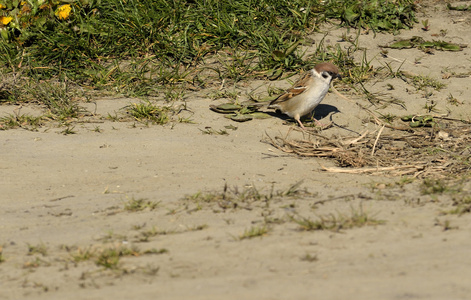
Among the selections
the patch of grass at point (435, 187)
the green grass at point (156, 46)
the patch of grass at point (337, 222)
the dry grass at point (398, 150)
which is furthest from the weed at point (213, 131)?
the patch of grass at point (337, 222)

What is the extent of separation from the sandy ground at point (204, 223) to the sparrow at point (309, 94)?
0.23 m

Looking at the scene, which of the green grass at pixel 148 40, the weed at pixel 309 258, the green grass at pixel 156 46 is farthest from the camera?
the green grass at pixel 148 40

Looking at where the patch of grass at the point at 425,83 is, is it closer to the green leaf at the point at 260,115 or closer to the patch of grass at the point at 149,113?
the green leaf at the point at 260,115

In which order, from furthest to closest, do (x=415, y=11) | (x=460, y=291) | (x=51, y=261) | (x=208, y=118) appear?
(x=415, y=11) → (x=208, y=118) → (x=51, y=261) → (x=460, y=291)

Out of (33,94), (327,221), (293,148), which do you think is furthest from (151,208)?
(33,94)

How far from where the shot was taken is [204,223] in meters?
3.63

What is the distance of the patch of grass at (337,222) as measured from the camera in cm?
342

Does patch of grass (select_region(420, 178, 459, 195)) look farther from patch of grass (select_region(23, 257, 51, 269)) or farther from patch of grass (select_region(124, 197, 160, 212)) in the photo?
patch of grass (select_region(23, 257, 51, 269))

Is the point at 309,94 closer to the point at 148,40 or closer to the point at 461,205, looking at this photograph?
the point at 148,40

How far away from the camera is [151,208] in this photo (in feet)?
12.8

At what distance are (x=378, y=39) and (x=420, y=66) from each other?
72 cm

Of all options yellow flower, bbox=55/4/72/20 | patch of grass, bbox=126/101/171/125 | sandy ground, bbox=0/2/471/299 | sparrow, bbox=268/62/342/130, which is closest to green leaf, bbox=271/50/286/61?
sparrow, bbox=268/62/342/130

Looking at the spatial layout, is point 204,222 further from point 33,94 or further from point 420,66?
point 420,66

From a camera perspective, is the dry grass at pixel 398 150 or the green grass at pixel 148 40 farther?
the green grass at pixel 148 40
